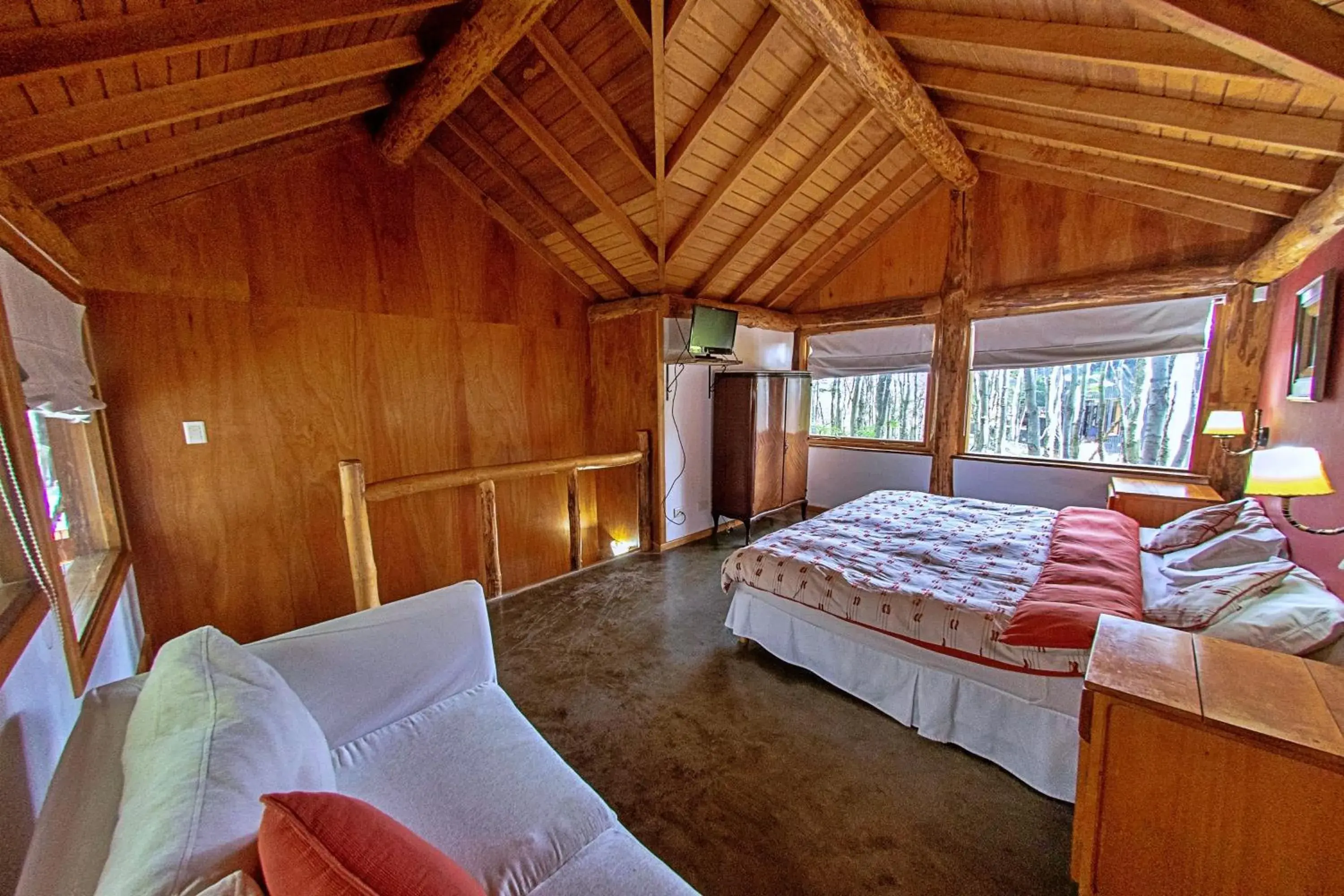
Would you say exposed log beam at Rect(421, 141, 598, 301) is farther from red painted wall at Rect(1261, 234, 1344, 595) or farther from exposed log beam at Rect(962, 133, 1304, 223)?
red painted wall at Rect(1261, 234, 1344, 595)

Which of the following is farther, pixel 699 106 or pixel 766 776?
pixel 699 106

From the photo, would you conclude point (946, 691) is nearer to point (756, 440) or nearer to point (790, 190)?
point (756, 440)

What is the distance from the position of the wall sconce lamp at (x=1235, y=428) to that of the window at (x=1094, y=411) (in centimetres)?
46

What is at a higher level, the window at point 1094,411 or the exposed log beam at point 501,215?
the exposed log beam at point 501,215

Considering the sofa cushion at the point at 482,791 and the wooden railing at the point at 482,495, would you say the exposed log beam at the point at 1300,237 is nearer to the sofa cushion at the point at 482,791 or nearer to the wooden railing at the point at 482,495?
the sofa cushion at the point at 482,791

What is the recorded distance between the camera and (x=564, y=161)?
306 cm

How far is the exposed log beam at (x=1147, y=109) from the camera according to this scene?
1.92 metres

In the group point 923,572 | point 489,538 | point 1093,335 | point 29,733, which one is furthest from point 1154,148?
point 29,733

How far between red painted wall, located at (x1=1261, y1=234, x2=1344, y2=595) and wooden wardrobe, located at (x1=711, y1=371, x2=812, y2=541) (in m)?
2.88

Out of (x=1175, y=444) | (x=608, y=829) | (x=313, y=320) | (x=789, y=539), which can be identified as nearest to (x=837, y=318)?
(x=1175, y=444)

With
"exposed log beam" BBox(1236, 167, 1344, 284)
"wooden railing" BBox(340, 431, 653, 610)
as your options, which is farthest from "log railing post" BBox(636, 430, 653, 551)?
"exposed log beam" BBox(1236, 167, 1344, 284)

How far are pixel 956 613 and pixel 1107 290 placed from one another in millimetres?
3170

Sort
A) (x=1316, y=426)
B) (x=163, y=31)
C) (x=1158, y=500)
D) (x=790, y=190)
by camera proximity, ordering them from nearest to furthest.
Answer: (x=163, y=31) → (x=1316, y=426) → (x=1158, y=500) → (x=790, y=190)

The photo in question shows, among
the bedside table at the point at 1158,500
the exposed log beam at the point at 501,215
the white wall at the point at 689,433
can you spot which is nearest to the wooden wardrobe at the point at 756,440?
the white wall at the point at 689,433
